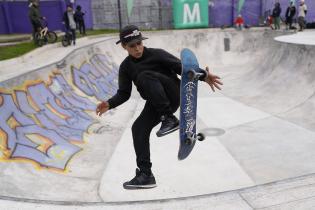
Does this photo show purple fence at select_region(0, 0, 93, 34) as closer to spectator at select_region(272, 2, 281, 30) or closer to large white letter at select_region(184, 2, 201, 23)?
large white letter at select_region(184, 2, 201, 23)

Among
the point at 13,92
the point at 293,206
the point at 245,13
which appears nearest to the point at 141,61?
the point at 293,206

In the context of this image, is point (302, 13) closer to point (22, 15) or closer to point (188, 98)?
point (188, 98)

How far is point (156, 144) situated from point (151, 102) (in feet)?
15.7

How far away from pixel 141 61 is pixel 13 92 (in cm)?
551

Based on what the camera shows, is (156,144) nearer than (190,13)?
Yes

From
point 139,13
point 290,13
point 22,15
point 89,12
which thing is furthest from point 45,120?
point 89,12

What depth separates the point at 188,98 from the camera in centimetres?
415

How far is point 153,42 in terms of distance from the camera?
2238 cm

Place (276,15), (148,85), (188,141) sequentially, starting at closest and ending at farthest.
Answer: (148,85) < (188,141) < (276,15)

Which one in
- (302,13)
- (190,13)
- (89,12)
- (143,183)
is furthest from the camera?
(89,12)

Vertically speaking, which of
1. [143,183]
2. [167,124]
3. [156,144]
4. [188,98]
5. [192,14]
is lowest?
[156,144]

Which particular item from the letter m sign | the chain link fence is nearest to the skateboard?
the letter m sign

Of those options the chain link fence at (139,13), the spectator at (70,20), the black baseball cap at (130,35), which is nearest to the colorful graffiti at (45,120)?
the black baseball cap at (130,35)

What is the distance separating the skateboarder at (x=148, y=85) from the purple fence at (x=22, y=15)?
80.5 feet
